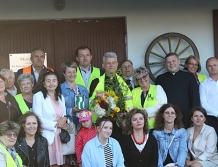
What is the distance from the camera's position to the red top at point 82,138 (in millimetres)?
5348

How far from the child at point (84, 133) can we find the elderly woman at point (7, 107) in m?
0.72

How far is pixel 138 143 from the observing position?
5453mm

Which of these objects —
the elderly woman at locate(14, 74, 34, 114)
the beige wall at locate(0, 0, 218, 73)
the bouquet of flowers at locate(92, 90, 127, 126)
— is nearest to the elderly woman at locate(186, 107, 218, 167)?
the bouquet of flowers at locate(92, 90, 127, 126)

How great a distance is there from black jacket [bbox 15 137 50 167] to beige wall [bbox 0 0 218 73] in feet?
7.60

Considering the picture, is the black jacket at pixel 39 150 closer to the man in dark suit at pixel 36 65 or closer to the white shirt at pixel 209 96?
the man in dark suit at pixel 36 65

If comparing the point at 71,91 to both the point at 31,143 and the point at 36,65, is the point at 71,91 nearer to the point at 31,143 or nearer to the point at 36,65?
the point at 36,65

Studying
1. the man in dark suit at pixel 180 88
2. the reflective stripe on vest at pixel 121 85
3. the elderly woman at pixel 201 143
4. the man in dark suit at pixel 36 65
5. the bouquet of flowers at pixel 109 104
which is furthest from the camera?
the man in dark suit at pixel 36 65

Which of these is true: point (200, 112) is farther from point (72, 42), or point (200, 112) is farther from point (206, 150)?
point (72, 42)

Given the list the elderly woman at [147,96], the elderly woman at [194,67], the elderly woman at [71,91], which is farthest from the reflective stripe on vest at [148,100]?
the elderly woman at [194,67]

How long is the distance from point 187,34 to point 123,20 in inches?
40.3

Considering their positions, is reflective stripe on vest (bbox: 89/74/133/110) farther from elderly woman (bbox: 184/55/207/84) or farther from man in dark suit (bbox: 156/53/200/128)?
elderly woman (bbox: 184/55/207/84)

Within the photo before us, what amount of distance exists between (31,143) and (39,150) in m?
0.12

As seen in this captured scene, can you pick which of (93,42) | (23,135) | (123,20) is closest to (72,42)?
(93,42)

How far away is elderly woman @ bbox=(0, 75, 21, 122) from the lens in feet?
16.6
